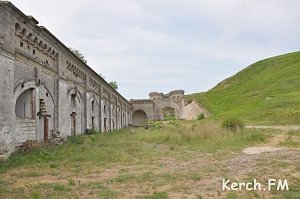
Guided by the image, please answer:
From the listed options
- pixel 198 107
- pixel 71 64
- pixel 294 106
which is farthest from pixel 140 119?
pixel 71 64

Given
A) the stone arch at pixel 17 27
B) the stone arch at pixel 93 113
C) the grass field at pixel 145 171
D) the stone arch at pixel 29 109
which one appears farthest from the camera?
the stone arch at pixel 93 113

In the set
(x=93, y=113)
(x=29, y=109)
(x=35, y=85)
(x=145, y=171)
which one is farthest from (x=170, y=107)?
(x=145, y=171)

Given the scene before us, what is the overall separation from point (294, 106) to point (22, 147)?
2103 cm

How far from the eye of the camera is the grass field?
6.46 m

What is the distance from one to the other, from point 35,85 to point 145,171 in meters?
6.98

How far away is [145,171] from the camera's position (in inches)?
337

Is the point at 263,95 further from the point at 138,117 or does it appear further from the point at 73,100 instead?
the point at 138,117

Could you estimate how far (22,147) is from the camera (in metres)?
11.9

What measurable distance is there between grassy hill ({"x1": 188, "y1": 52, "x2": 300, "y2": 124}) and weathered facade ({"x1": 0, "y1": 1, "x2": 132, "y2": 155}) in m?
13.2

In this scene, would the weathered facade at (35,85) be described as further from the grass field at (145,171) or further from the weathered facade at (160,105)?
the weathered facade at (160,105)

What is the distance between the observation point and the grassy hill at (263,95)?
83.6 feet

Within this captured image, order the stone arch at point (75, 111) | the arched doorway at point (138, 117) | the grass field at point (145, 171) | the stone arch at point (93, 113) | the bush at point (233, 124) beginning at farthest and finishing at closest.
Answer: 1. the arched doorway at point (138, 117)
2. the stone arch at point (93, 113)
3. the stone arch at point (75, 111)
4. the bush at point (233, 124)
5. the grass field at point (145, 171)

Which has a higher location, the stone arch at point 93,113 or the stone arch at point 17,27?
the stone arch at point 17,27

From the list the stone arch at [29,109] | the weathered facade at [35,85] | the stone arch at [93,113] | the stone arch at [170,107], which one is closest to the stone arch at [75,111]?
the weathered facade at [35,85]
